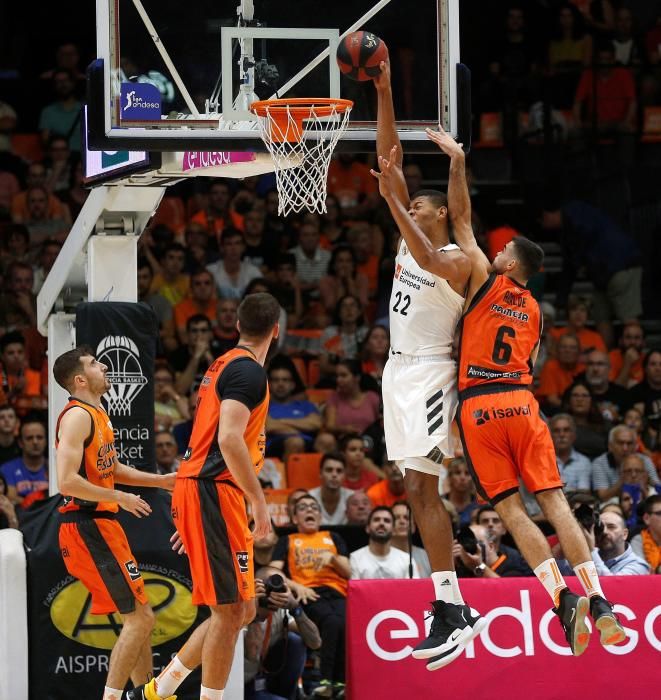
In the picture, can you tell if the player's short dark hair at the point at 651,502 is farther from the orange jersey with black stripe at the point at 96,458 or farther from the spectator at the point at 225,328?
the spectator at the point at 225,328

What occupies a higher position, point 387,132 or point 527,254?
point 387,132

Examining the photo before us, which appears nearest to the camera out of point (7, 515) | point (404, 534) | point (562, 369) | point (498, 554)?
point (7, 515)

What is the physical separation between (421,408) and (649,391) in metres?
7.15

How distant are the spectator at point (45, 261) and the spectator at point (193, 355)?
1.63 metres

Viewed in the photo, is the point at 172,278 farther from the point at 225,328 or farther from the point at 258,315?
the point at 258,315

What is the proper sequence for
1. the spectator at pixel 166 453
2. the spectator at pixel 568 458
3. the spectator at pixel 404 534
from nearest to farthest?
1. the spectator at pixel 404 534
2. the spectator at pixel 166 453
3. the spectator at pixel 568 458

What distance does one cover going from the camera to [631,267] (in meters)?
17.0

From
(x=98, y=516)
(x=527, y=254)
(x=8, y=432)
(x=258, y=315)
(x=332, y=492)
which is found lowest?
(x=332, y=492)

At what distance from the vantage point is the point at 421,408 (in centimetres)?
819

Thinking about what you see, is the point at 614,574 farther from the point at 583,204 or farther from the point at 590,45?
the point at 590,45

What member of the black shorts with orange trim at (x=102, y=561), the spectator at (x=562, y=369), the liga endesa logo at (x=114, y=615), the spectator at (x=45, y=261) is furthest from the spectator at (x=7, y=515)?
the spectator at (x=562, y=369)

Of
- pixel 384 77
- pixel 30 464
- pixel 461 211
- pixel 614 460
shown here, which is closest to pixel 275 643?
pixel 30 464

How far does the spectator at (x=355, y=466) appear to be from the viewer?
13.1m

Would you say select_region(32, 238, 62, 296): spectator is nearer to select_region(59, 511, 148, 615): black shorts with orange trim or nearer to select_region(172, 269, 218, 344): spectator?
select_region(172, 269, 218, 344): spectator
